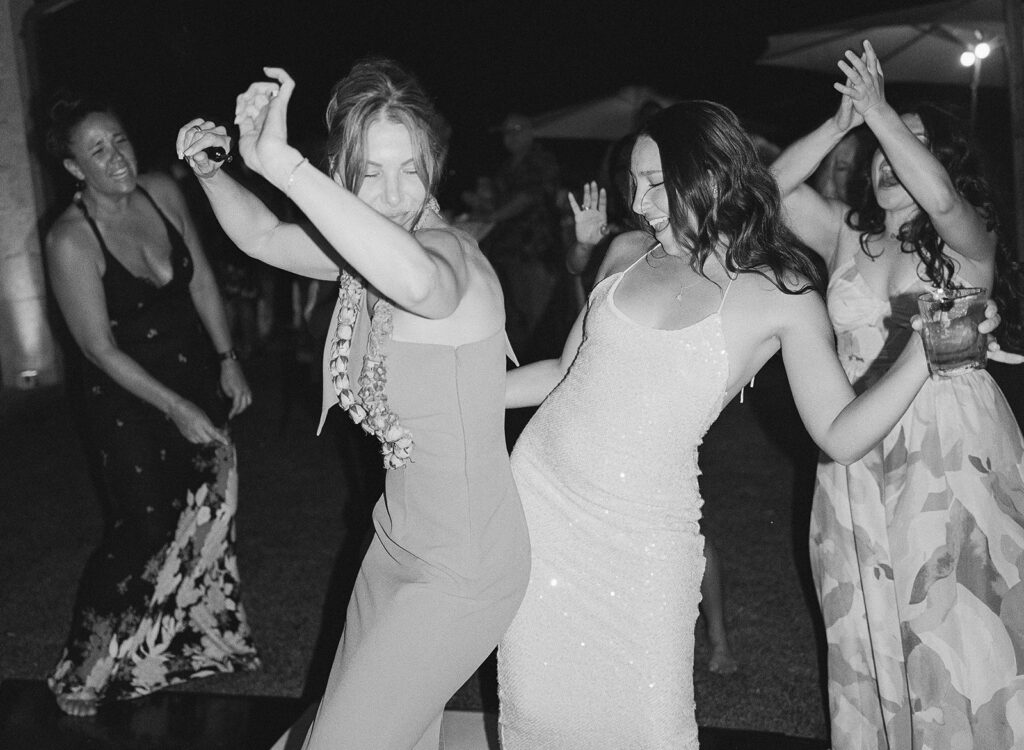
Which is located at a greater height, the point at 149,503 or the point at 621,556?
the point at 621,556

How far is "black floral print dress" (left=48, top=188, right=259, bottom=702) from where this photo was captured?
3281 mm

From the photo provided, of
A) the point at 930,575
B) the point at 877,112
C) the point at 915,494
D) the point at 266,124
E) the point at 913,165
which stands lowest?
the point at 930,575

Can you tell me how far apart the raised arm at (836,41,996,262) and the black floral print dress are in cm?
201

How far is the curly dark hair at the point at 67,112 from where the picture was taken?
313 centimetres

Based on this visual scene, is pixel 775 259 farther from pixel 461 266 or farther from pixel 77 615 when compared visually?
pixel 77 615

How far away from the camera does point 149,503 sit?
3.32 m

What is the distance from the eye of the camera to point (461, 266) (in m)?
1.75

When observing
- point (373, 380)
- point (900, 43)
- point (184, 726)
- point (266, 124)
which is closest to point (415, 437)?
point (373, 380)

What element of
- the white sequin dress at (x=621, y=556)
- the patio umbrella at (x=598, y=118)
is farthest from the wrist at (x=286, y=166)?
the patio umbrella at (x=598, y=118)

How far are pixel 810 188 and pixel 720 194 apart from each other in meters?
0.92

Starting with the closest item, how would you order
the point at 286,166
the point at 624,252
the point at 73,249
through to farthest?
1. the point at 286,166
2. the point at 624,252
3. the point at 73,249

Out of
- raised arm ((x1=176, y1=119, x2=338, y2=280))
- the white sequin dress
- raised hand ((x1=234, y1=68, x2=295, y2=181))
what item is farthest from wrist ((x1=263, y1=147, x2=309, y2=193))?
the white sequin dress

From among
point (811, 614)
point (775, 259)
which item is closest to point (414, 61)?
point (811, 614)

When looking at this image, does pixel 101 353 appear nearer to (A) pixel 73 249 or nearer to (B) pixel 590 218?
(A) pixel 73 249
